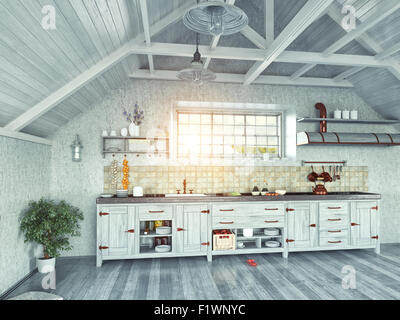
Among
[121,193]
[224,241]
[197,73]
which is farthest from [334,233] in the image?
[121,193]

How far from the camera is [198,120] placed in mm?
5418

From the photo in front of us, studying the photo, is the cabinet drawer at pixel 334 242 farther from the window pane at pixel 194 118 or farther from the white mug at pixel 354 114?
the window pane at pixel 194 118

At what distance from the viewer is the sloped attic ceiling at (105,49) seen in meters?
2.36

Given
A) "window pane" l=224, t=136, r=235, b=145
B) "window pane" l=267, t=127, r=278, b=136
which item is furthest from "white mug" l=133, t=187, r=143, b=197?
"window pane" l=267, t=127, r=278, b=136

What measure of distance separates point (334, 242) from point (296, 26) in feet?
11.5

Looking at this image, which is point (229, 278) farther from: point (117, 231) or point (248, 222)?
point (117, 231)

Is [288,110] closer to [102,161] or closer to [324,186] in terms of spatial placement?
[324,186]

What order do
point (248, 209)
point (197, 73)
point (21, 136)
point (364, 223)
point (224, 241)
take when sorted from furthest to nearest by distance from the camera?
point (364, 223) → point (248, 209) → point (224, 241) → point (21, 136) → point (197, 73)

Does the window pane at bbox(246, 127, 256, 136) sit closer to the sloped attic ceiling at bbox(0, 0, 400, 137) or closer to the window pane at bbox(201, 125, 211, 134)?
the window pane at bbox(201, 125, 211, 134)

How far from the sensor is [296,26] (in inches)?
118

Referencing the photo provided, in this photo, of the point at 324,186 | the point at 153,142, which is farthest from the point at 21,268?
the point at 324,186

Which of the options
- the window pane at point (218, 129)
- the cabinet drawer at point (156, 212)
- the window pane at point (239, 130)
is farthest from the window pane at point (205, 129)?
the cabinet drawer at point (156, 212)

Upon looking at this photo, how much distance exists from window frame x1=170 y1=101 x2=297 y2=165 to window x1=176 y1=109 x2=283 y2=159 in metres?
0.05

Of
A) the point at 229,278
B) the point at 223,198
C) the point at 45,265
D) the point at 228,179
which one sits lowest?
the point at 229,278
